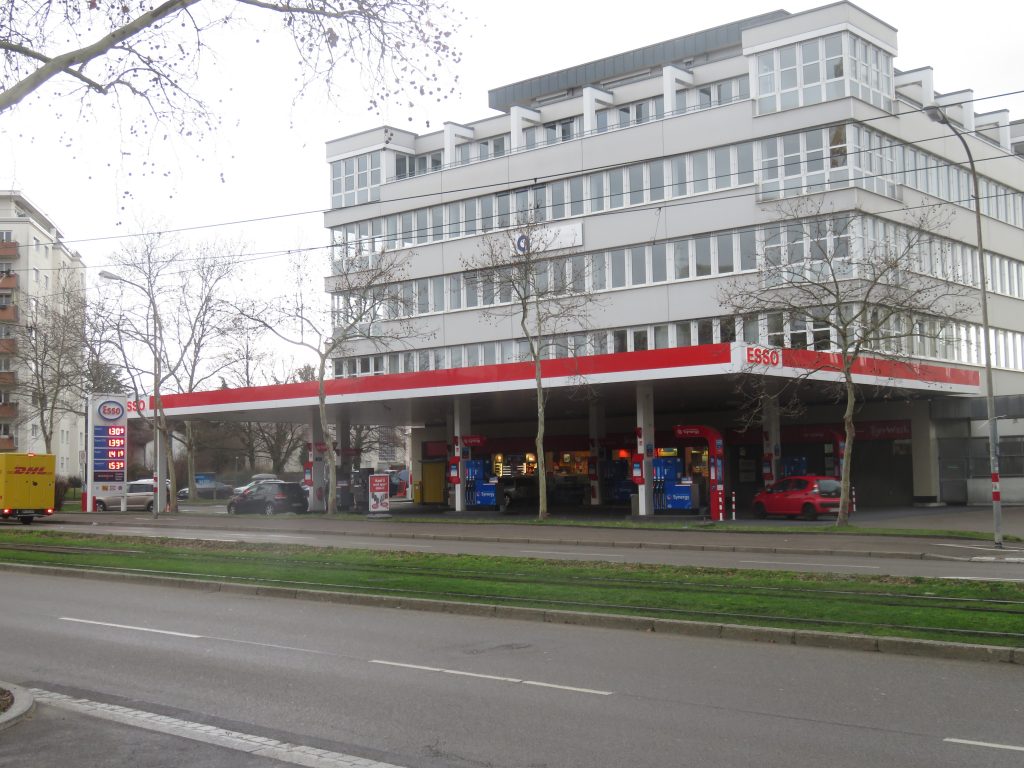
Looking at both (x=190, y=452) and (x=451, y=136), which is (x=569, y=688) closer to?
(x=451, y=136)

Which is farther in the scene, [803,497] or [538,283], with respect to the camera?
[538,283]

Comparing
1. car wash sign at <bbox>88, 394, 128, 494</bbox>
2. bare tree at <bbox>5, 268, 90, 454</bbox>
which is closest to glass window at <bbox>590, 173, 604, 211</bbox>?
bare tree at <bbox>5, 268, 90, 454</bbox>

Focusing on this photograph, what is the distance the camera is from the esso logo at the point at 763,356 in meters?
30.8

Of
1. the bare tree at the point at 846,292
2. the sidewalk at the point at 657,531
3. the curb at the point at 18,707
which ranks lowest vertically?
the sidewalk at the point at 657,531

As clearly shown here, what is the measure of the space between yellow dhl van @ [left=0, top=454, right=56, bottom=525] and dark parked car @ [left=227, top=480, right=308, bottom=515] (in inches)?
340

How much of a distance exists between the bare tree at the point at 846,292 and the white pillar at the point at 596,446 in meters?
7.29

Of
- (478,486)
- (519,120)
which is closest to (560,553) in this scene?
(478,486)

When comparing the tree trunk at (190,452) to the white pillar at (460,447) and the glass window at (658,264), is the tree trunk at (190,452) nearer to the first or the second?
the white pillar at (460,447)

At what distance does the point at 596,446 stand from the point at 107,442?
21756mm

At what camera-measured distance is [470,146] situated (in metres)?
55.9

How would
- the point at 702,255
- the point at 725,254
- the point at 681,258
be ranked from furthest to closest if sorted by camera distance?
the point at 681,258 → the point at 702,255 → the point at 725,254

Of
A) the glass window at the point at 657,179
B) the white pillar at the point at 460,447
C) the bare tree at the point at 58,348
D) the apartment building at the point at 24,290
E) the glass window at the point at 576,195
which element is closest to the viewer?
the white pillar at the point at 460,447

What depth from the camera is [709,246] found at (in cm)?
4312

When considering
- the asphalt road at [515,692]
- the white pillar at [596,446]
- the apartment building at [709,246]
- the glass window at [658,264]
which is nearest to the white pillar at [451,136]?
the apartment building at [709,246]
